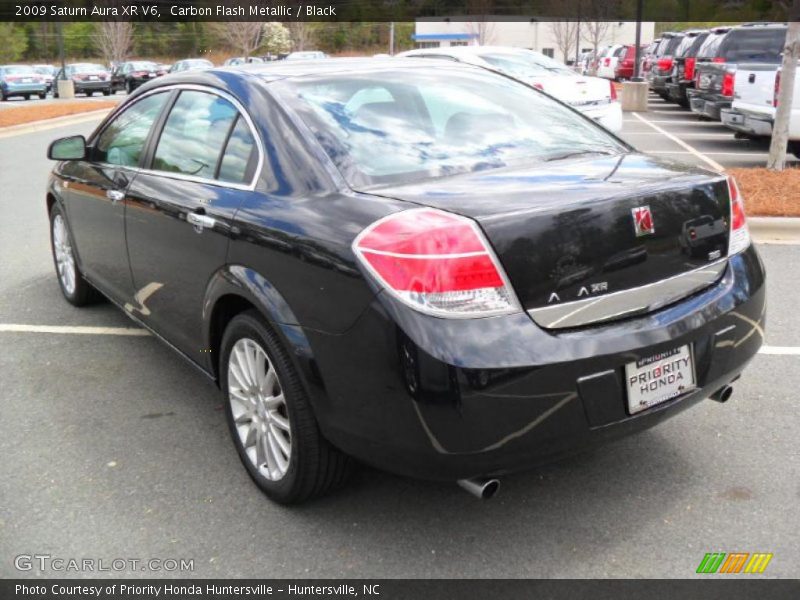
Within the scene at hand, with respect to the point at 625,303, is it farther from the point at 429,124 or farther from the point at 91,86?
the point at 91,86

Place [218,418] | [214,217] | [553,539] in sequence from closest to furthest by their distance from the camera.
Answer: [553,539], [214,217], [218,418]

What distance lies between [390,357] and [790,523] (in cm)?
162

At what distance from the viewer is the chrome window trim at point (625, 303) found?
2.69 metres

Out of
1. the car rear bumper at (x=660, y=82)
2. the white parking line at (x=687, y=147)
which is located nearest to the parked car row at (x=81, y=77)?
the car rear bumper at (x=660, y=82)

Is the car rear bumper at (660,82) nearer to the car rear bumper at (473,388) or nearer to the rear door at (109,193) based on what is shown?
the rear door at (109,193)

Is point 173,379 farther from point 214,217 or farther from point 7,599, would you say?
point 7,599

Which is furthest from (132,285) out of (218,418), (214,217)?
(214,217)

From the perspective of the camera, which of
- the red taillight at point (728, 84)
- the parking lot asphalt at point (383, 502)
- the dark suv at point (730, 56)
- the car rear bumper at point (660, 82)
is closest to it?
the parking lot asphalt at point (383, 502)

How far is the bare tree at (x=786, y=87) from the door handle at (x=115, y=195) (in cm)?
742

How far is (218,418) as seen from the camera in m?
4.11

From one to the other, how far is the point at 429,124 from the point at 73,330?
9.99 ft

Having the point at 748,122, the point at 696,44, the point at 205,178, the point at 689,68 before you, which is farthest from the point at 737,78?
the point at 205,178

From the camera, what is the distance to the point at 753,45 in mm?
15281

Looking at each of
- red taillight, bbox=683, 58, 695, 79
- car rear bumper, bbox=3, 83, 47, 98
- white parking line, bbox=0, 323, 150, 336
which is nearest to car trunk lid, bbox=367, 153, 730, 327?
white parking line, bbox=0, 323, 150, 336
